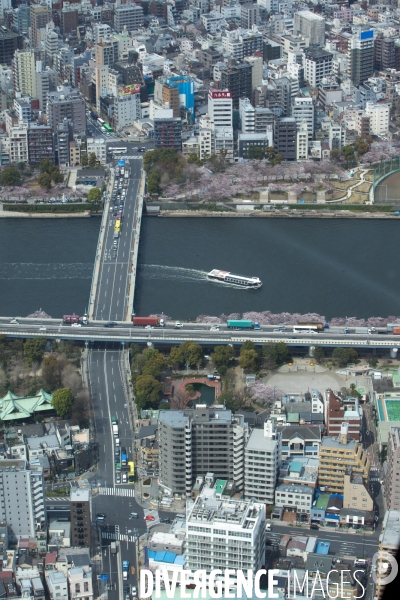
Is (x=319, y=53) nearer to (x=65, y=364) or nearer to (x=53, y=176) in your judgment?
(x=53, y=176)

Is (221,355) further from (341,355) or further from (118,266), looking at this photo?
(118,266)

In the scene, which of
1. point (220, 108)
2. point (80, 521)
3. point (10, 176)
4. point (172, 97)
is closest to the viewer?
point (80, 521)

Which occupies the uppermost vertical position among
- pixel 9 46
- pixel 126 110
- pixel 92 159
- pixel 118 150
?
pixel 9 46

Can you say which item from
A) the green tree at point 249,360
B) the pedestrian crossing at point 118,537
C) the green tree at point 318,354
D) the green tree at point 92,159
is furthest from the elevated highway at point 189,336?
the green tree at point 92,159

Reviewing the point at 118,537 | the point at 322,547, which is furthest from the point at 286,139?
the point at 322,547

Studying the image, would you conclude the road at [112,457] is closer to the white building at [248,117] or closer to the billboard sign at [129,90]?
the white building at [248,117]
